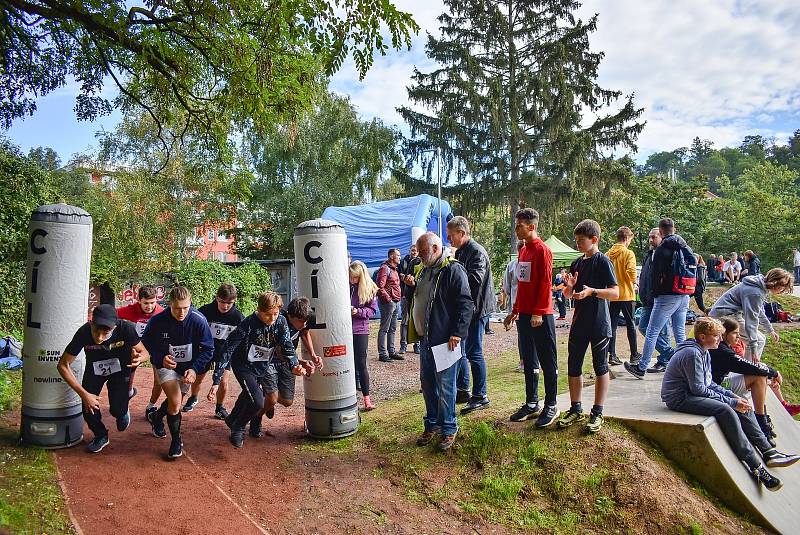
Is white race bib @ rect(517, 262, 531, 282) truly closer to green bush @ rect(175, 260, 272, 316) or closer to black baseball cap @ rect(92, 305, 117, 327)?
black baseball cap @ rect(92, 305, 117, 327)

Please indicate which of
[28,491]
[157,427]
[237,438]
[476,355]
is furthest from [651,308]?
[28,491]

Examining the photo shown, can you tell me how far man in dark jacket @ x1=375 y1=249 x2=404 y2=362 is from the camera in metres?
10.5

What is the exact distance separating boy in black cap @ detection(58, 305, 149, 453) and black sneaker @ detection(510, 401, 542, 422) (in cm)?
388

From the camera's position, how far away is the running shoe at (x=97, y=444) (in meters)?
5.47

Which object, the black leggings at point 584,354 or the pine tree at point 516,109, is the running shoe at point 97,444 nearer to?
the black leggings at point 584,354

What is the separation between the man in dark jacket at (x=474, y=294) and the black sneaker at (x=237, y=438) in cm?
242

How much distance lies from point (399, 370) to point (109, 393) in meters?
5.22

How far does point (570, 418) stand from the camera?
18.1 feet

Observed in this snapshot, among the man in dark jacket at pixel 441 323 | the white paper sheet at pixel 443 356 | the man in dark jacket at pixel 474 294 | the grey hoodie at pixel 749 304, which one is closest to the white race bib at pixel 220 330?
the man in dark jacket at pixel 441 323

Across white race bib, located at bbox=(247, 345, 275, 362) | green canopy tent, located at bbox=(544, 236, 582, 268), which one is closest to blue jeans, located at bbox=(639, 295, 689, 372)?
white race bib, located at bbox=(247, 345, 275, 362)

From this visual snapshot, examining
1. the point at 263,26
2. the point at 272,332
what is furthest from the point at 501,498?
the point at 263,26

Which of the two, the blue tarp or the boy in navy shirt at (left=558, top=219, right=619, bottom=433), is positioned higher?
the blue tarp

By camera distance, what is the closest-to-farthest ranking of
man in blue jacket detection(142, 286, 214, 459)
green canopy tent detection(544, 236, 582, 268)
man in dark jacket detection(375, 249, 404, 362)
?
man in blue jacket detection(142, 286, 214, 459)
man in dark jacket detection(375, 249, 404, 362)
green canopy tent detection(544, 236, 582, 268)

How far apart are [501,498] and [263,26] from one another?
700cm
